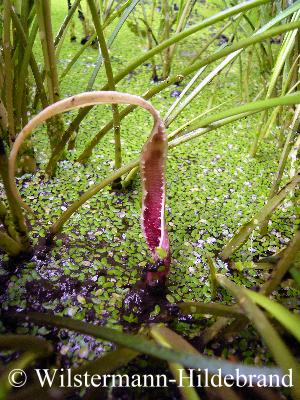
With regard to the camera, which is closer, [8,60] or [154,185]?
[154,185]

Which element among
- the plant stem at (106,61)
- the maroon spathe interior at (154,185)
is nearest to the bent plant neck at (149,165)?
the maroon spathe interior at (154,185)

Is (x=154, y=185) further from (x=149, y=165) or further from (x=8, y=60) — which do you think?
(x=8, y=60)

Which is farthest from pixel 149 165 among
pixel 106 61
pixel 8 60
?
pixel 8 60

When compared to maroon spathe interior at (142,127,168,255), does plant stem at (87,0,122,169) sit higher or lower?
higher

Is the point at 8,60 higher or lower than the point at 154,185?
higher

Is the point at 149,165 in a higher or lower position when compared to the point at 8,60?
lower

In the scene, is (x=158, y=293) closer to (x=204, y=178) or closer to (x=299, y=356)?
(x=299, y=356)

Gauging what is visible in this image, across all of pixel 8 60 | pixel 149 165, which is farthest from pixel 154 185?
pixel 8 60

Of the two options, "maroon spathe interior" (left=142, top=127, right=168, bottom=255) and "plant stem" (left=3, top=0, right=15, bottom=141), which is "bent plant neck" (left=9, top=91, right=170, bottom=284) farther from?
"plant stem" (left=3, top=0, right=15, bottom=141)

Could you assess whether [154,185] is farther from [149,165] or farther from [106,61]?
[106,61]

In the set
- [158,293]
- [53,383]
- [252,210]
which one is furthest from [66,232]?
[252,210]

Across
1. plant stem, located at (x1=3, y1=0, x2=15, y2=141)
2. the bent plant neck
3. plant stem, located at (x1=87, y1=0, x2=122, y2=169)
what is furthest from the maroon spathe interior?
plant stem, located at (x1=3, y1=0, x2=15, y2=141)

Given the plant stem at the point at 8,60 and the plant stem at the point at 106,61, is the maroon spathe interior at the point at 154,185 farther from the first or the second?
the plant stem at the point at 8,60

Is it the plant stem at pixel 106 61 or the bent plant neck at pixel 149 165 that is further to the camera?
the plant stem at pixel 106 61
